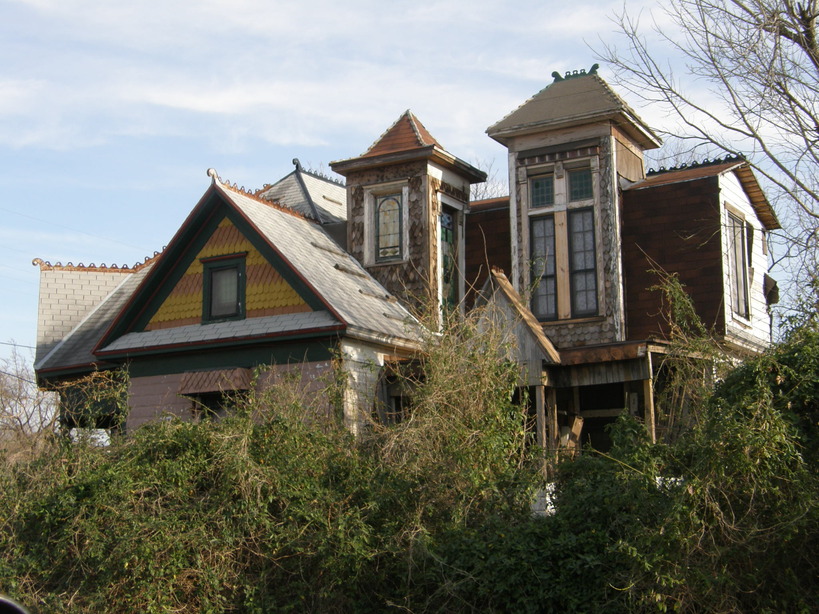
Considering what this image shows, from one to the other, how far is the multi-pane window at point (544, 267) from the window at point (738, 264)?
3184 millimetres

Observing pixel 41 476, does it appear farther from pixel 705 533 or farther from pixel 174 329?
pixel 705 533

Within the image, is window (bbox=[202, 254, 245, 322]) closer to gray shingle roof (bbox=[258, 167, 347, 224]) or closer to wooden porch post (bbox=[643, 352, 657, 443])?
gray shingle roof (bbox=[258, 167, 347, 224])

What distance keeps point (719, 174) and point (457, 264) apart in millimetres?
5287

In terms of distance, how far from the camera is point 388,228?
62.7 ft

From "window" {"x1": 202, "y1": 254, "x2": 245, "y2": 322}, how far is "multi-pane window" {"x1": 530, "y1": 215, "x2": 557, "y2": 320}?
17.2 feet

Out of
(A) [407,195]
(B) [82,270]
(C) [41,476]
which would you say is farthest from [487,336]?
(B) [82,270]

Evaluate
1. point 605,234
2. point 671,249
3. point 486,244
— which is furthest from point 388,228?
point 671,249

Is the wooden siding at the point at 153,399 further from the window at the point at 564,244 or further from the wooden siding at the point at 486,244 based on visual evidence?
the window at the point at 564,244

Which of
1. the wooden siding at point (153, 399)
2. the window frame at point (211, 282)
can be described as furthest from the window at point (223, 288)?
the wooden siding at point (153, 399)

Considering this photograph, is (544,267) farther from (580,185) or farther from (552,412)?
(552,412)

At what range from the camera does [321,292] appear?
628 inches

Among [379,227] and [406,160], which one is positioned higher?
[406,160]

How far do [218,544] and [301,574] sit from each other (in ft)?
3.21

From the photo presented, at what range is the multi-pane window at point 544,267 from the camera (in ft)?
56.7
